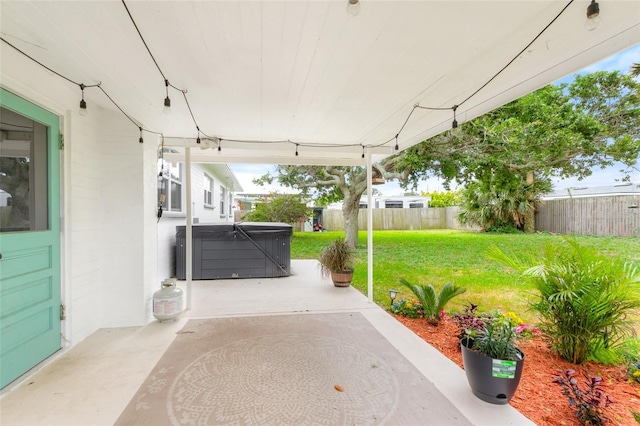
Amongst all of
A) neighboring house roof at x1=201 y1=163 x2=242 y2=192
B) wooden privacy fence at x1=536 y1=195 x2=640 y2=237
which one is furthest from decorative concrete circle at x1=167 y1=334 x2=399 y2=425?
wooden privacy fence at x1=536 y1=195 x2=640 y2=237

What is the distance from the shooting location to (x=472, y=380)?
1.91 m

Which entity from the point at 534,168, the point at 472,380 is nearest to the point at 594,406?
the point at 472,380

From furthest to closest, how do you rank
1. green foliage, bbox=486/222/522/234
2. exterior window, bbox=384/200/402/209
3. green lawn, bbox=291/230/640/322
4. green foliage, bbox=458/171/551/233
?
exterior window, bbox=384/200/402/209
green foliage, bbox=486/222/522/234
green foliage, bbox=458/171/551/233
green lawn, bbox=291/230/640/322

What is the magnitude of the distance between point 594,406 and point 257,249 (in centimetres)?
477

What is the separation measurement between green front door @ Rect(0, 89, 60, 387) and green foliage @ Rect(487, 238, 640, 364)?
3994 mm

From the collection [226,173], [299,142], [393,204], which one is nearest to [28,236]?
[299,142]

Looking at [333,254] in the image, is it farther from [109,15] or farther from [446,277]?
[109,15]

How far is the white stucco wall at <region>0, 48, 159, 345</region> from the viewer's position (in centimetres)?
254

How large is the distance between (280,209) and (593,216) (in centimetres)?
1184

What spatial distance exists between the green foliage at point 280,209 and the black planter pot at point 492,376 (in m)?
10.4

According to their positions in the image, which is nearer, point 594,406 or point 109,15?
point 109,15

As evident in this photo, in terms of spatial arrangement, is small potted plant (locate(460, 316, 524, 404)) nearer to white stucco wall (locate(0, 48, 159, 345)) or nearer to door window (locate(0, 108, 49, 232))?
white stucco wall (locate(0, 48, 159, 345))

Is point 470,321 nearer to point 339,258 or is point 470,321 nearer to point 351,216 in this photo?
point 339,258

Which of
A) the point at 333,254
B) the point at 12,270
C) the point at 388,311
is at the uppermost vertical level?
the point at 12,270
